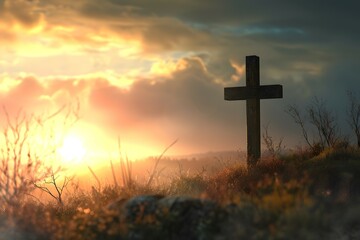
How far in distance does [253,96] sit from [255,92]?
0.14 metres

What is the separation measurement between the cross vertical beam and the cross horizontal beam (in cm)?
10

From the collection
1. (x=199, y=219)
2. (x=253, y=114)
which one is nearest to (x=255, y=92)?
(x=253, y=114)

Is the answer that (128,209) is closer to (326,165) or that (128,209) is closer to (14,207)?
(14,207)

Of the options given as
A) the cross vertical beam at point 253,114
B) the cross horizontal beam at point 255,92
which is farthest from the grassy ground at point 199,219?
the cross horizontal beam at point 255,92

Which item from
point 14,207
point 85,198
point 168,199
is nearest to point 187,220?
point 168,199

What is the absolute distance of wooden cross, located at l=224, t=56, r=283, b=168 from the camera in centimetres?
1738

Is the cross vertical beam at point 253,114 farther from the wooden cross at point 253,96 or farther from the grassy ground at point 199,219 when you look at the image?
the grassy ground at point 199,219

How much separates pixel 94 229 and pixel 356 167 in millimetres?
8410

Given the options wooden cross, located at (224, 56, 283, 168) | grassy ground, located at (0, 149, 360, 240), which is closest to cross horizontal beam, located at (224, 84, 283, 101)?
wooden cross, located at (224, 56, 283, 168)

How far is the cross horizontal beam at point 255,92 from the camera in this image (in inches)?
681

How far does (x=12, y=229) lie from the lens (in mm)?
10312

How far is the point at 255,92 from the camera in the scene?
17469 mm

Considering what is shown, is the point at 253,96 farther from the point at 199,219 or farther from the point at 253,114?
the point at 199,219

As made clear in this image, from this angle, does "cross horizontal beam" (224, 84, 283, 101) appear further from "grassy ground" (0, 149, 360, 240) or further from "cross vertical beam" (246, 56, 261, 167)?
"grassy ground" (0, 149, 360, 240)
